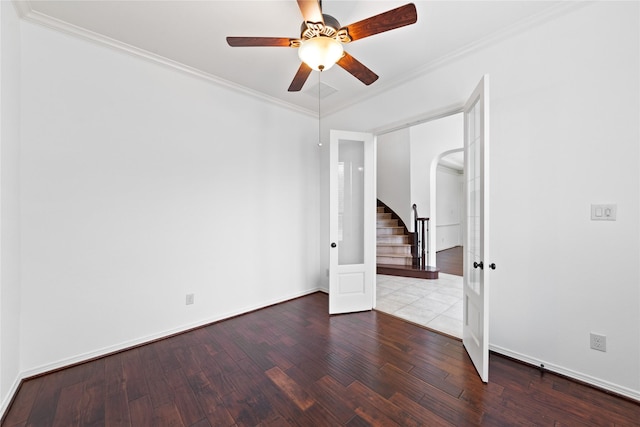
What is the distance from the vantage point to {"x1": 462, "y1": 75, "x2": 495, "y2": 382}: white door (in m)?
1.96

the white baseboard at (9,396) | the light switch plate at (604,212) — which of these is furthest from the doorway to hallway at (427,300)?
the white baseboard at (9,396)

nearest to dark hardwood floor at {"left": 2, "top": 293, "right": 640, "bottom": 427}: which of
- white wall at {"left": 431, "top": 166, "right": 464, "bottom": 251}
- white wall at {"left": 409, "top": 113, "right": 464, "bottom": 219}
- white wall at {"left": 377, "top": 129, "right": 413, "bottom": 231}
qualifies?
white wall at {"left": 377, "top": 129, "right": 413, "bottom": 231}

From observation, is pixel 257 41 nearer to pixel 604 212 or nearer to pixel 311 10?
pixel 311 10

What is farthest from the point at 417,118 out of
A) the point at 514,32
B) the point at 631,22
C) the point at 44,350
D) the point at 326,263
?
the point at 44,350

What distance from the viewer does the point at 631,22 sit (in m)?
1.76

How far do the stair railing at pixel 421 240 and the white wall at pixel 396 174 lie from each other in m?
0.35

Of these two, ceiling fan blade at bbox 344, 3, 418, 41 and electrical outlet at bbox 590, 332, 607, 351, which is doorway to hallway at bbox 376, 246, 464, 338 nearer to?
electrical outlet at bbox 590, 332, 607, 351

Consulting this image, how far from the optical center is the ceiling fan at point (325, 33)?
59.7 inches

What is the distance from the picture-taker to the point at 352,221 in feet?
11.5

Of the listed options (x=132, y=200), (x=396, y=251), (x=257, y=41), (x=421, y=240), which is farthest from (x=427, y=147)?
(x=132, y=200)

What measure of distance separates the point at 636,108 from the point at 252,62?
3282mm

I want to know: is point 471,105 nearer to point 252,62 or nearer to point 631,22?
point 631,22

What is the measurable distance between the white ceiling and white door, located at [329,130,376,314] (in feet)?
3.03

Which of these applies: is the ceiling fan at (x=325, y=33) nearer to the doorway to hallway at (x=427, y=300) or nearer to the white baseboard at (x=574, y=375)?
the white baseboard at (x=574, y=375)
